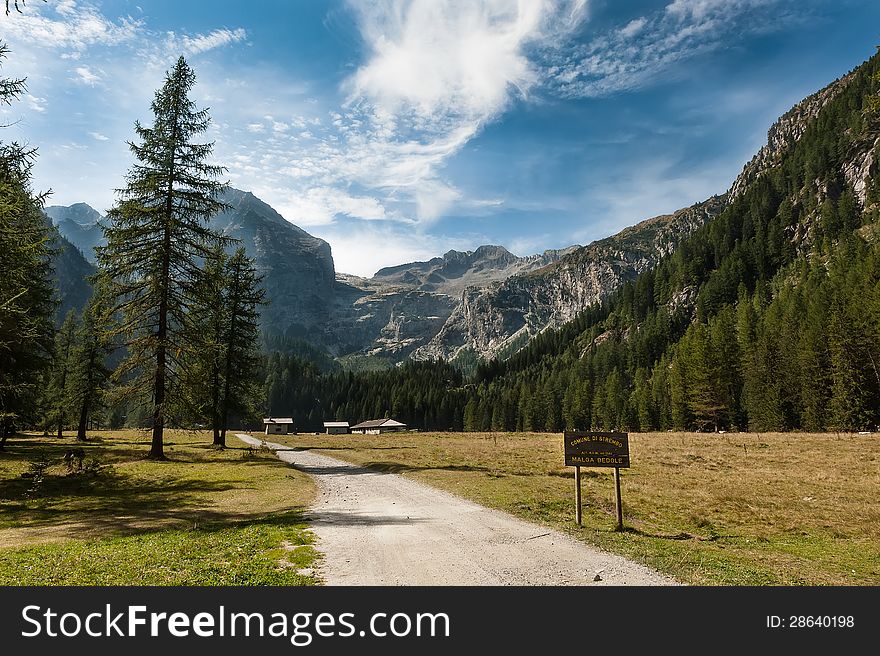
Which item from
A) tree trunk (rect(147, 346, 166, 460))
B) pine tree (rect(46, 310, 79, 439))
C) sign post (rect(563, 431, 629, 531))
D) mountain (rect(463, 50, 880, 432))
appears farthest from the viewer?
mountain (rect(463, 50, 880, 432))

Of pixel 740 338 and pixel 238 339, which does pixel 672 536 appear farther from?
pixel 740 338

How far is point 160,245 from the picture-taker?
2739 cm

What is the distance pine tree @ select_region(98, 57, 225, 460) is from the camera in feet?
86.5

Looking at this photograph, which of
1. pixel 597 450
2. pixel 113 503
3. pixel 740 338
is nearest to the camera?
pixel 597 450

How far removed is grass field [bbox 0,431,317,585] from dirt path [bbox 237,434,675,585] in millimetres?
890

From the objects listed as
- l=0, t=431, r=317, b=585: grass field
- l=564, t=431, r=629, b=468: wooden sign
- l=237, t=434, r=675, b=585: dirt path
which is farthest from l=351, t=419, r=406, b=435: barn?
l=564, t=431, r=629, b=468: wooden sign

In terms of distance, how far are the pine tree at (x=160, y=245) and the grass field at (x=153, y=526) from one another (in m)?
5.57

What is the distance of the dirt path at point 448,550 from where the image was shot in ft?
25.0

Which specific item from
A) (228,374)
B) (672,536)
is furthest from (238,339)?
(672,536)

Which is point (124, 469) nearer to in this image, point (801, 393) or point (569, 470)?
point (569, 470)

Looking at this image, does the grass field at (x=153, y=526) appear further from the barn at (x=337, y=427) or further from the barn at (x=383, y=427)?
the barn at (x=337, y=427)

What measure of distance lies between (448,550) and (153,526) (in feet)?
26.8

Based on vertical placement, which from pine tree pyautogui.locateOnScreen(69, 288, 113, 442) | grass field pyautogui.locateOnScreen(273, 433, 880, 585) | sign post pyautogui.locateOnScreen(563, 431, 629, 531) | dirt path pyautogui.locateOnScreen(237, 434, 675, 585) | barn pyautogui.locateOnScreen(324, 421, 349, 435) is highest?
pine tree pyautogui.locateOnScreen(69, 288, 113, 442)

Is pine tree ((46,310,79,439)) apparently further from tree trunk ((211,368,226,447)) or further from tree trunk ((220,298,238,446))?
tree trunk ((220,298,238,446))
